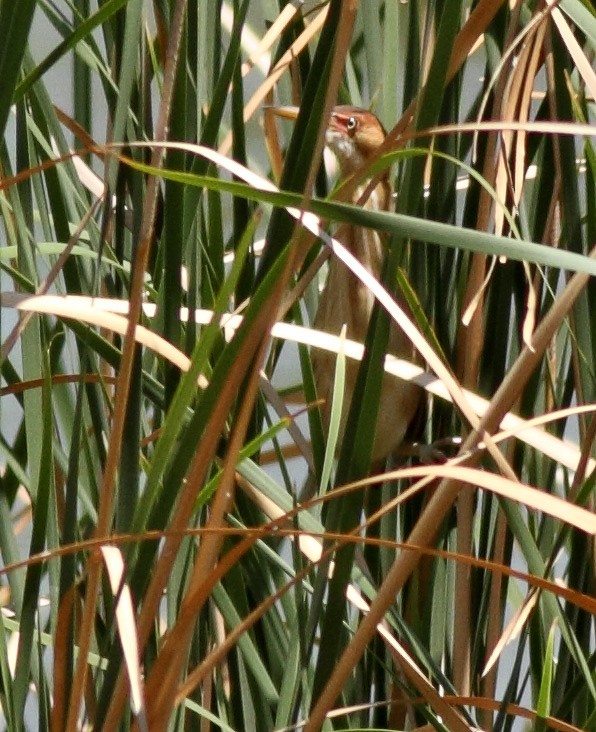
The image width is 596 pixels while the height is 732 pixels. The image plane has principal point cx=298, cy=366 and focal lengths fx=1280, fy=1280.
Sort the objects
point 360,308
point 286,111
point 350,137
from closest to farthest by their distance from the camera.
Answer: point 286,111 → point 360,308 → point 350,137

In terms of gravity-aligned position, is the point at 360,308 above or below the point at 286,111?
below

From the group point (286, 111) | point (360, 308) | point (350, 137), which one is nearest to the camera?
point (286, 111)

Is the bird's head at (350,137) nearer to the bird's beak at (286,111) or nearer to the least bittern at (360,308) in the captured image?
the least bittern at (360,308)

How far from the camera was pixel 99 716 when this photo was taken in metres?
0.65

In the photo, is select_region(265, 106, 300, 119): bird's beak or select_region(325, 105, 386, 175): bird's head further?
select_region(325, 105, 386, 175): bird's head

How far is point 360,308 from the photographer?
1395 mm

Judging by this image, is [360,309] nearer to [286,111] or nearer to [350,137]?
[350,137]

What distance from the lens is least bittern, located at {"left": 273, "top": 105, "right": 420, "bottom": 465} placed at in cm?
137

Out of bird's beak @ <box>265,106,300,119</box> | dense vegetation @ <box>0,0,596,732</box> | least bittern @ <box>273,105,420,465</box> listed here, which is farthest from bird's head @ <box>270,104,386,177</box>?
dense vegetation @ <box>0,0,596,732</box>

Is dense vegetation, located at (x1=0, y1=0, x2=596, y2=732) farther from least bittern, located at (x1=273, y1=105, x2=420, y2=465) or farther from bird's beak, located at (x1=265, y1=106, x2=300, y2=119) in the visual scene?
least bittern, located at (x1=273, y1=105, x2=420, y2=465)

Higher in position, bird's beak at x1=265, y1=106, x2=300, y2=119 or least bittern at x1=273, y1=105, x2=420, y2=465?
bird's beak at x1=265, y1=106, x2=300, y2=119

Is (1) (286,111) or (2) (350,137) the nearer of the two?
(1) (286,111)

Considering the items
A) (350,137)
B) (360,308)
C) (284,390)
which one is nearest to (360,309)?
(360,308)

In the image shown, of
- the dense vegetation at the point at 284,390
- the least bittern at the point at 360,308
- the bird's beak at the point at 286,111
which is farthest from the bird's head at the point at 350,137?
the dense vegetation at the point at 284,390
